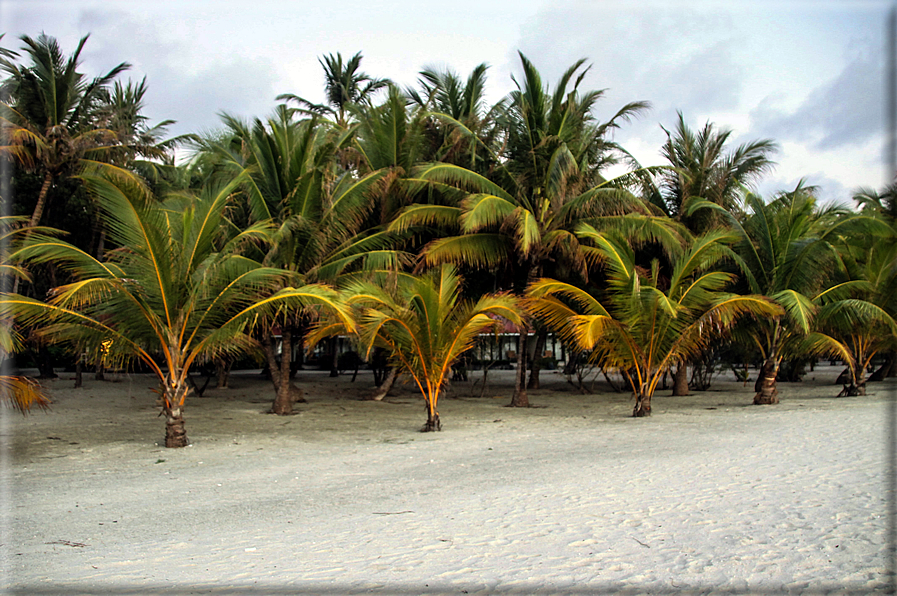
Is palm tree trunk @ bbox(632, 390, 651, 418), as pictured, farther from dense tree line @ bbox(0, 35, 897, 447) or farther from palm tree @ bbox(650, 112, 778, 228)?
palm tree @ bbox(650, 112, 778, 228)

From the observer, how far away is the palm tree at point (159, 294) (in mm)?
9234

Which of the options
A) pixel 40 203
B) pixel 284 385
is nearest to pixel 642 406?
pixel 284 385

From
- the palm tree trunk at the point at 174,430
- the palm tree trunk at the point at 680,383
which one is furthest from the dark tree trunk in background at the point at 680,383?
the palm tree trunk at the point at 174,430

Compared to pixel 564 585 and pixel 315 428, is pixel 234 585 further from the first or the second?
pixel 315 428

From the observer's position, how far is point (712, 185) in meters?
18.8

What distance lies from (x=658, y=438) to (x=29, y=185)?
19.1 metres

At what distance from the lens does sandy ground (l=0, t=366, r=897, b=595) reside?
4207 mm

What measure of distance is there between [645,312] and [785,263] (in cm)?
452

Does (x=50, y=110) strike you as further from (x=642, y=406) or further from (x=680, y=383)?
(x=680, y=383)

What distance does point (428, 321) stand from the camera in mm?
11469

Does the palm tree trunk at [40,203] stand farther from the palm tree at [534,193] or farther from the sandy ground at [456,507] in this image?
the palm tree at [534,193]

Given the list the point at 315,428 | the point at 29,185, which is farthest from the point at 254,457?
the point at 29,185

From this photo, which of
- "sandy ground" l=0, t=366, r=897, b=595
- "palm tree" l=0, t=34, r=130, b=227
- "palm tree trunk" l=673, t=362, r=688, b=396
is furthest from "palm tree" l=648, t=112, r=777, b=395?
"palm tree" l=0, t=34, r=130, b=227

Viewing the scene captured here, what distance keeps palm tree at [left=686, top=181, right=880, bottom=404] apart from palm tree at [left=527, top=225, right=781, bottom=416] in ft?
5.71
